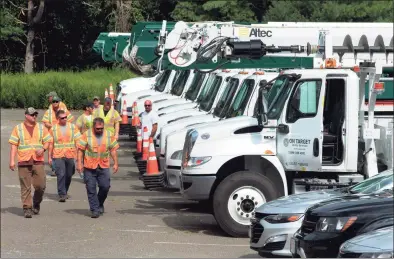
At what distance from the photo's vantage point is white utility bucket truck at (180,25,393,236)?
12.0 meters

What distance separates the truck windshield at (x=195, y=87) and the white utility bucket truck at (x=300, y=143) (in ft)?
23.7

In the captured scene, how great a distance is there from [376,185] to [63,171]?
6.69m

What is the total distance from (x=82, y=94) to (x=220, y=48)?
2.68 metres

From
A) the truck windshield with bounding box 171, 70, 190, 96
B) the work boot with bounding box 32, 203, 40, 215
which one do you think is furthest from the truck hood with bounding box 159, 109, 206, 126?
the work boot with bounding box 32, 203, 40, 215

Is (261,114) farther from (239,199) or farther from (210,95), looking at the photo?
(210,95)

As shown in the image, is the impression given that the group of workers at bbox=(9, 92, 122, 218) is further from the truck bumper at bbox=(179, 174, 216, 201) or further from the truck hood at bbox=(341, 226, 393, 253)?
the truck hood at bbox=(341, 226, 393, 253)

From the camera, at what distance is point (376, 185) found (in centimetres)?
976

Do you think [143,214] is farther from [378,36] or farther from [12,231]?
[378,36]

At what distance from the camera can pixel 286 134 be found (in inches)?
478

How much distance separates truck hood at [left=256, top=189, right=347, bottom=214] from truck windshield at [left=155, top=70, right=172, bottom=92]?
13.6 m

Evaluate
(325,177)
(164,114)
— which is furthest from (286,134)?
(164,114)

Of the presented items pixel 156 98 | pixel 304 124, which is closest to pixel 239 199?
pixel 304 124

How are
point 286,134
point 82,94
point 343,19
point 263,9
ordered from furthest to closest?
1. point 263,9
2. point 343,19
3. point 286,134
4. point 82,94

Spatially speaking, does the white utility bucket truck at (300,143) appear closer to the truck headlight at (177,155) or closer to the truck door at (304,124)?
the truck door at (304,124)
